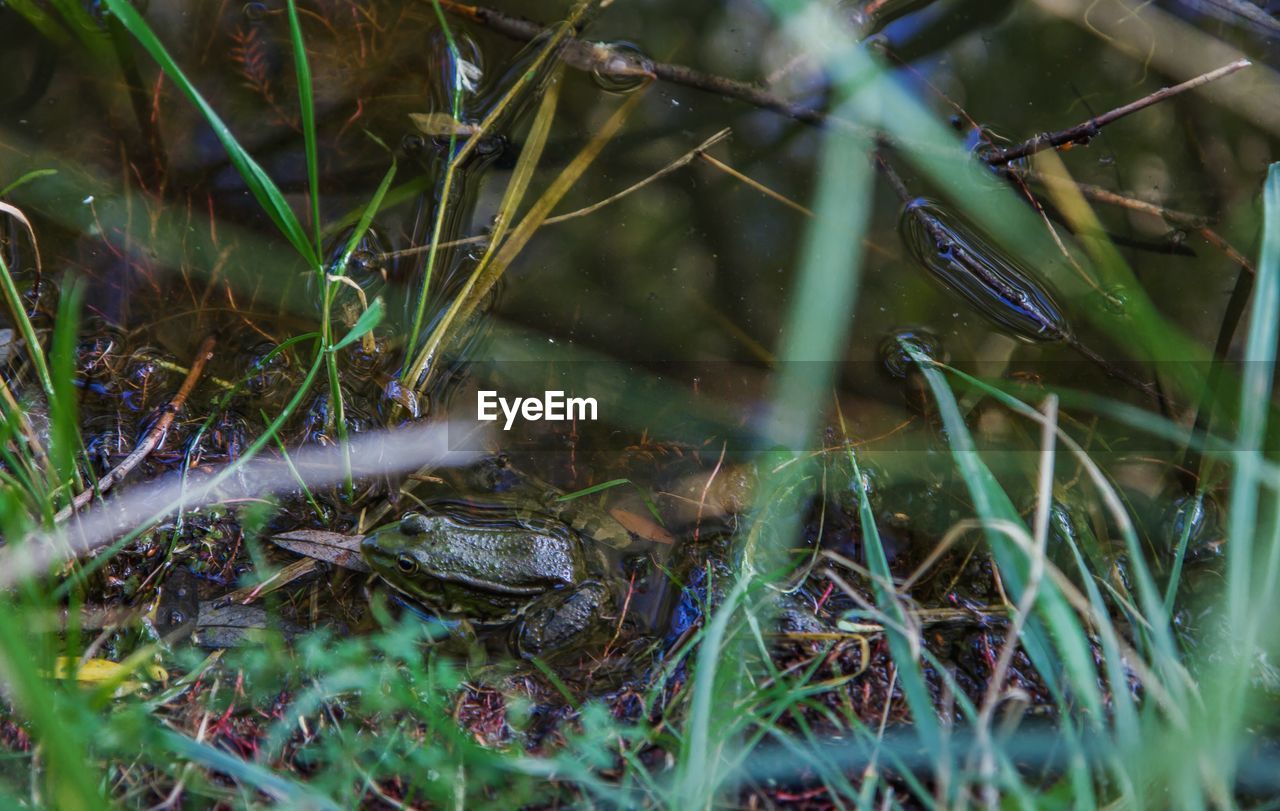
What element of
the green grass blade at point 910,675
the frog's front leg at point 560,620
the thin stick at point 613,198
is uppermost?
the thin stick at point 613,198

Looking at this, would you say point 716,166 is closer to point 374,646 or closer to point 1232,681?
point 374,646

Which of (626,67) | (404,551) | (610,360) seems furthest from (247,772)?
(626,67)

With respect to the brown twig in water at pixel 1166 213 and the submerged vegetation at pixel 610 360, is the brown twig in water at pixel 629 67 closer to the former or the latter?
the submerged vegetation at pixel 610 360

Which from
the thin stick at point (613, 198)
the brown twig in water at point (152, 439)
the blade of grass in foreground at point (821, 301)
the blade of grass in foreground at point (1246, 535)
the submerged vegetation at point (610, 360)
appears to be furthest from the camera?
the thin stick at point (613, 198)

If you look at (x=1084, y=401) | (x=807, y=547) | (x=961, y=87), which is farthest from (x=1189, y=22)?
(x=807, y=547)

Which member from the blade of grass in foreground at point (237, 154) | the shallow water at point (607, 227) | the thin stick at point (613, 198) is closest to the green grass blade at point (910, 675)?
the shallow water at point (607, 227)

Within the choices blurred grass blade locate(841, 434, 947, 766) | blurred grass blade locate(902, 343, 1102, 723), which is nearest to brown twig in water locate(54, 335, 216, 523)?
blurred grass blade locate(841, 434, 947, 766)
